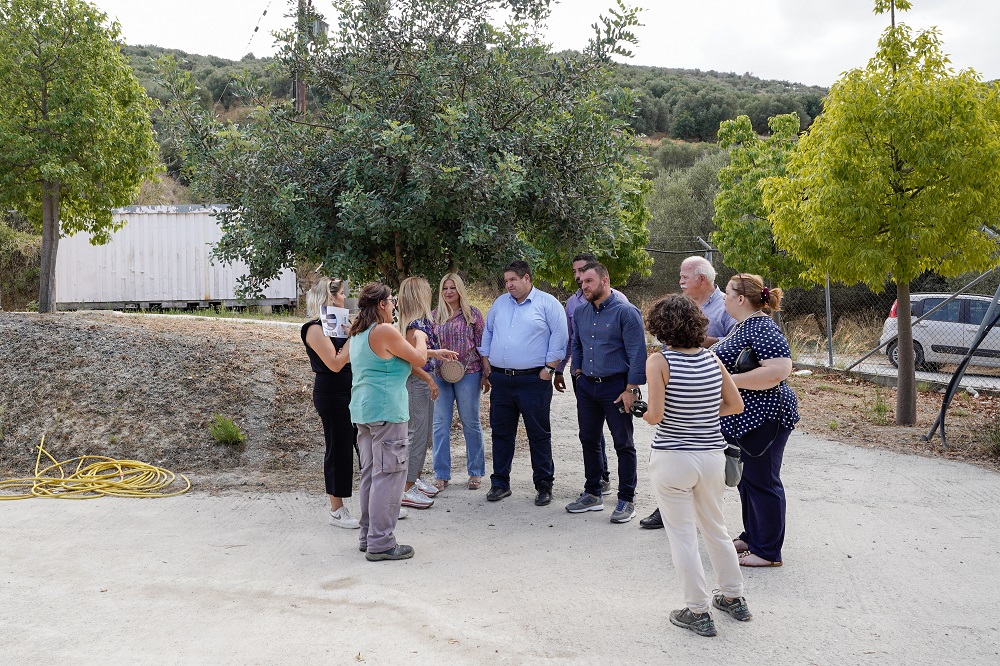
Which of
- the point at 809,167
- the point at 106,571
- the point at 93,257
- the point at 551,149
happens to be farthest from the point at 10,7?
the point at 93,257

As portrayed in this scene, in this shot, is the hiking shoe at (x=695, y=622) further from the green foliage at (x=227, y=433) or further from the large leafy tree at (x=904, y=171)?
the large leafy tree at (x=904, y=171)

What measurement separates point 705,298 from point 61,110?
34.5ft

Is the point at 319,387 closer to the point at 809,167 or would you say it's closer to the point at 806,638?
the point at 806,638

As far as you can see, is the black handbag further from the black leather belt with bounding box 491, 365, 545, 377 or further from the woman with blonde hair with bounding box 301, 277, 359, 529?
the woman with blonde hair with bounding box 301, 277, 359, 529

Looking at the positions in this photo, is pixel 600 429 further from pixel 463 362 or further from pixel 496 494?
pixel 463 362

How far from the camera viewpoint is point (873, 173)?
9375 mm

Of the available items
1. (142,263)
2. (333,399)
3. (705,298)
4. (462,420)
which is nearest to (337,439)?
(333,399)

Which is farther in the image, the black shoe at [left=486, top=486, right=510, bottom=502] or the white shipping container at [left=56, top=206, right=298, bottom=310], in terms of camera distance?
the white shipping container at [left=56, top=206, right=298, bottom=310]

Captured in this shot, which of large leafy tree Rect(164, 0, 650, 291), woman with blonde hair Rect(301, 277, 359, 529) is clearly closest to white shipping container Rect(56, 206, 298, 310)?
large leafy tree Rect(164, 0, 650, 291)

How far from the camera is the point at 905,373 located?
10078mm

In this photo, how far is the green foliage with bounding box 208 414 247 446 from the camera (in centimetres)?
798

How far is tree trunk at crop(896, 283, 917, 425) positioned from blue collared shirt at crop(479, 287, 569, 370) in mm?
5699

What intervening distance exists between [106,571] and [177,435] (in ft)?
10.5

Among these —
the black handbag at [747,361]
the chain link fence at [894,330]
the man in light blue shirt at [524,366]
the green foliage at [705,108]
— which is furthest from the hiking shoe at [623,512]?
the green foliage at [705,108]
